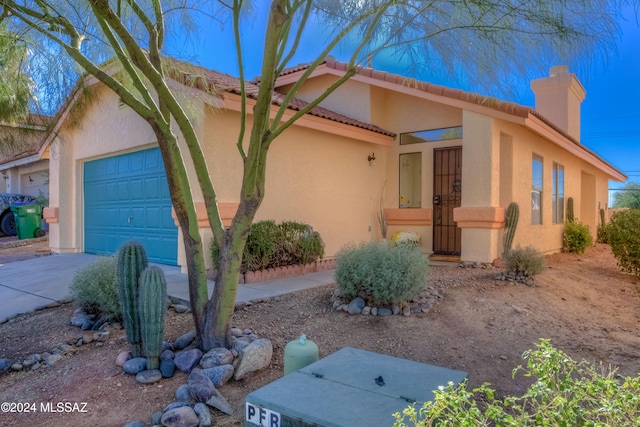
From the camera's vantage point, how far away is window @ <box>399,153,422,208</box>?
37.9 feet

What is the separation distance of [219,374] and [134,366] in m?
0.90

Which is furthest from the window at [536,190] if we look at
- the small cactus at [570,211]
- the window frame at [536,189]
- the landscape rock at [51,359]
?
the landscape rock at [51,359]

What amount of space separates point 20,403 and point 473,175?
8.38 metres

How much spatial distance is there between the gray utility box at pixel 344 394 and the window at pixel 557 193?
11933 millimetres

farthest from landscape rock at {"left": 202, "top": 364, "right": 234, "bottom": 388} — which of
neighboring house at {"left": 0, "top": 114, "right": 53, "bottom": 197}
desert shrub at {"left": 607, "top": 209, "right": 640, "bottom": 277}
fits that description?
neighboring house at {"left": 0, "top": 114, "right": 53, "bottom": 197}

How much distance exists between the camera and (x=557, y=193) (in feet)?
43.6

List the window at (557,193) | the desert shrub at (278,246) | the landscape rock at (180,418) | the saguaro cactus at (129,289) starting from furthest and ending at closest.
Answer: the window at (557,193)
the desert shrub at (278,246)
the saguaro cactus at (129,289)
the landscape rock at (180,418)

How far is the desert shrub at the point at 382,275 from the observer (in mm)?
5594

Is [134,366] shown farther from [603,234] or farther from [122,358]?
[603,234]

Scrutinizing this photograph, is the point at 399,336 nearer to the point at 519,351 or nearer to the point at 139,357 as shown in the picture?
the point at 519,351

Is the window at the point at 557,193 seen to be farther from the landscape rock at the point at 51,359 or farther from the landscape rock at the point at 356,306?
the landscape rock at the point at 51,359

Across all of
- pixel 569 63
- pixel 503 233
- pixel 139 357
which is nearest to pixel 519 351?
pixel 569 63

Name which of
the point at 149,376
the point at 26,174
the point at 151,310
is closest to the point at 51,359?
the point at 149,376

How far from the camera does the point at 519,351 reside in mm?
4586
